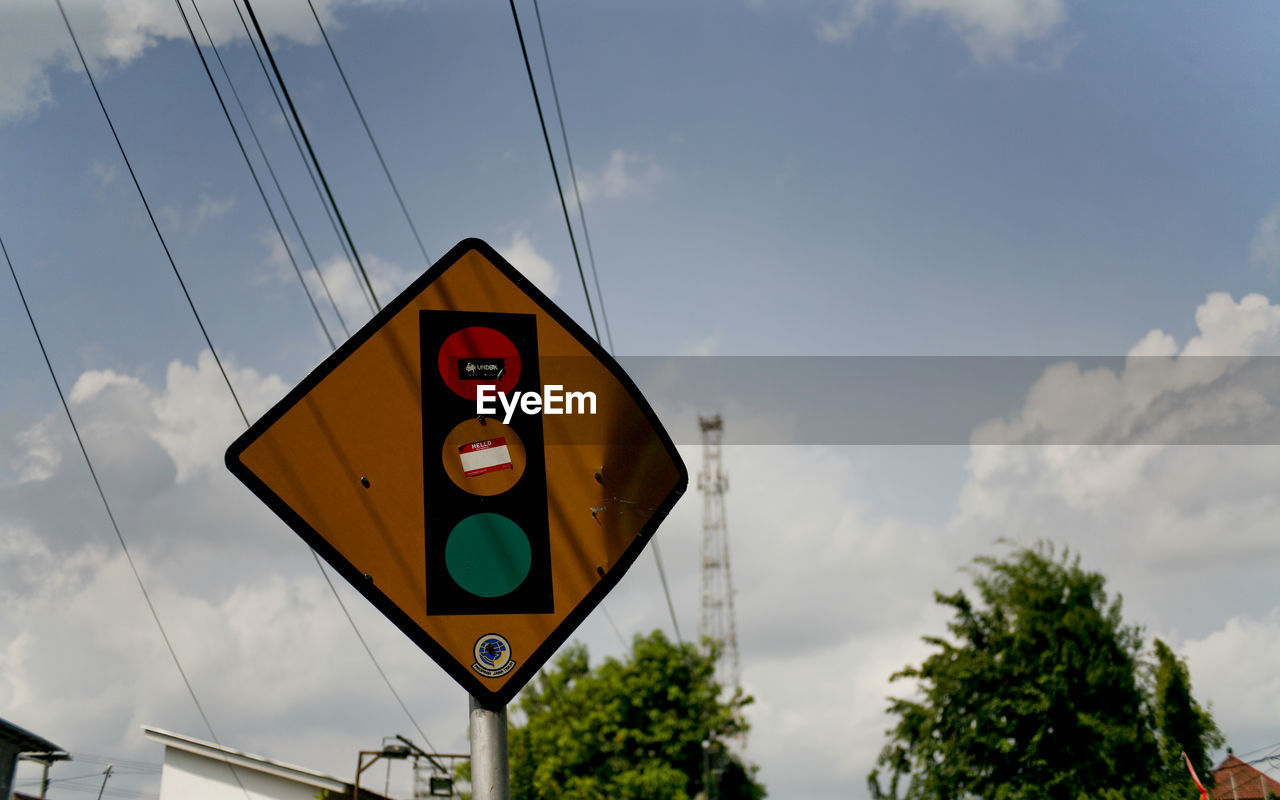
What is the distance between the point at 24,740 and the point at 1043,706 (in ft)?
85.4

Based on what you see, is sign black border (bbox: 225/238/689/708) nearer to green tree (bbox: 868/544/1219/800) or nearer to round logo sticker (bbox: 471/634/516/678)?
round logo sticker (bbox: 471/634/516/678)

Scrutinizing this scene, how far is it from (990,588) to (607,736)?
25.1 metres

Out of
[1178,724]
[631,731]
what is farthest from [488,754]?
[631,731]

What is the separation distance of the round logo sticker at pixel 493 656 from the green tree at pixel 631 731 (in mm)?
43961

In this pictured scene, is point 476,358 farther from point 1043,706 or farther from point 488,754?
point 1043,706

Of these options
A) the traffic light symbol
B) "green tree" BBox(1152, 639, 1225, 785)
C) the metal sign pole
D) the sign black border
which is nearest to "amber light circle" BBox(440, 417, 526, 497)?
the traffic light symbol

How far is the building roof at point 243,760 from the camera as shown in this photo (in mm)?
34219

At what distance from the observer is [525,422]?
238cm

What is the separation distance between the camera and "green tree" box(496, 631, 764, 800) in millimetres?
45000

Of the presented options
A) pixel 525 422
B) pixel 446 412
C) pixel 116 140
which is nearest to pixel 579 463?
pixel 525 422

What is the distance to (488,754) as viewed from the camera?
6.91 ft

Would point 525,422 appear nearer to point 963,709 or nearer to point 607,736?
point 963,709

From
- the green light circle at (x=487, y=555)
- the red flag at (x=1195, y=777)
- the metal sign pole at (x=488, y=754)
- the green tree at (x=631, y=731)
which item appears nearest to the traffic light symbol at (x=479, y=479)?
the green light circle at (x=487, y=555)

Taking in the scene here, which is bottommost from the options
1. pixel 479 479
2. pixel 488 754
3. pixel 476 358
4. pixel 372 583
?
pixel 488 754
